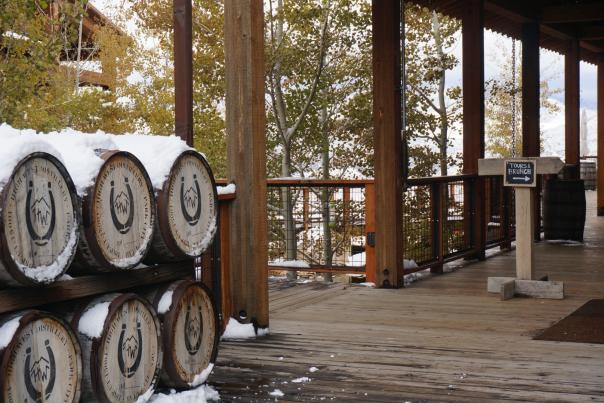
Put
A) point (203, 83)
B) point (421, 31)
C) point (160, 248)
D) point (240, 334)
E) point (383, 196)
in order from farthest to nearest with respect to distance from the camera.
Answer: point (421, 31) → point (203, 83) → point (383, 196) → point (240, 334) → point (160, 248)

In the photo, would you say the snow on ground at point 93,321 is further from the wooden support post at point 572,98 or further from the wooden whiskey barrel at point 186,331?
the wooden support post at point 572,98

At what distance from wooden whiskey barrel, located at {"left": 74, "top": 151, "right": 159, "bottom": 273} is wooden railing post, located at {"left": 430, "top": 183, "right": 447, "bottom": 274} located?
4.97 metres

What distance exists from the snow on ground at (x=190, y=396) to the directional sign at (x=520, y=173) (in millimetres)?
3629

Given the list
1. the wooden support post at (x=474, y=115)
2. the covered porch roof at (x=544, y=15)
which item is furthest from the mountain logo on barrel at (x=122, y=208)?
the wooden support post at (x=474, y=115)

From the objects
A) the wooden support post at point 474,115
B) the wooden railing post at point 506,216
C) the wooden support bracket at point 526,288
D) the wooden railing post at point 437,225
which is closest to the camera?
the wooden support bracket at point 526,288

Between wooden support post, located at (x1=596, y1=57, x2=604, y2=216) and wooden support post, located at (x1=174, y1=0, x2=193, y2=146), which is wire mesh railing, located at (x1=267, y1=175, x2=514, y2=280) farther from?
wooden support post, located at (x1=596, y1=57, x2=604, y2=216)

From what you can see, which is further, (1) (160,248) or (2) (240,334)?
(2) (240,334)

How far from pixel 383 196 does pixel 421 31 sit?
1495cm

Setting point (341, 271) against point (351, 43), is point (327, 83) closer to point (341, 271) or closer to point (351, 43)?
point (351, 43)

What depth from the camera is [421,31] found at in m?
21.5

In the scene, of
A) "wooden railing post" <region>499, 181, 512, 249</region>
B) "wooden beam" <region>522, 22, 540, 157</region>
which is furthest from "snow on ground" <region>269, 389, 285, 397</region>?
"wooden beam" <region>522, 22, 540, 157</region>

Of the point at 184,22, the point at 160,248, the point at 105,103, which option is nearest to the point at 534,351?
the point at 160,248

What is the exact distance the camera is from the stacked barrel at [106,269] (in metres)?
2.93

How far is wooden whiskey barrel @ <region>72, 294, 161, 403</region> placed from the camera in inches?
127
